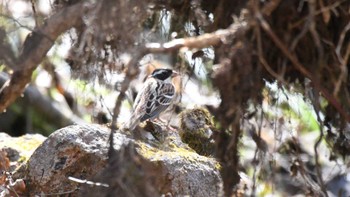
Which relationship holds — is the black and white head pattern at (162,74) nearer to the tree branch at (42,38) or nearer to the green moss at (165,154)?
the green moss at (165,154)

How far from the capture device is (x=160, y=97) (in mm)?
8930

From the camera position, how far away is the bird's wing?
8444 millimetres

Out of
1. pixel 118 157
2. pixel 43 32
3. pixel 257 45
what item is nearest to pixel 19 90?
pixel 43 32

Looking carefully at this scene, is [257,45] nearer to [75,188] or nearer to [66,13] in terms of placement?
[66,13]

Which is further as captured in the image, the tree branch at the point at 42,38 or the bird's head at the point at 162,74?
the bird's head at the point at 162,74

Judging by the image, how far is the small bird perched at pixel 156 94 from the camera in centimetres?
833

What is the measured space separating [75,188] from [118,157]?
187 cm

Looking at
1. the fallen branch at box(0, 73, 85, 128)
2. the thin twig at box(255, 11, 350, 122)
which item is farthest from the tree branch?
the fallen branch at box(0, 73, 85, 128)

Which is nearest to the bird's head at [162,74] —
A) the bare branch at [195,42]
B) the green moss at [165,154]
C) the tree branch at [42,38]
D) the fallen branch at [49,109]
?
the fallen branch at [49,109]

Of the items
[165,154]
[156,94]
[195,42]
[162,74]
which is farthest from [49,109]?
[195,42]

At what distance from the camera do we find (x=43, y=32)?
200 inches

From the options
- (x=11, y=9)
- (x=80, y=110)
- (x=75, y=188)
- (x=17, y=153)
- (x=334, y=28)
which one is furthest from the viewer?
(x=80, y=110)

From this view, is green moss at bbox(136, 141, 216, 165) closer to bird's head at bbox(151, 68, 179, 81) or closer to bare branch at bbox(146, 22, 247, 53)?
bare branch at bbox(146, 22, 247, 53)

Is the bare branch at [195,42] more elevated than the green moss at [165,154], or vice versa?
the green moss at [165,154]
